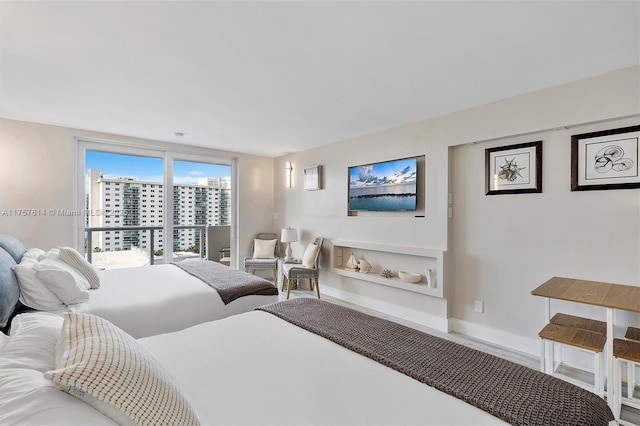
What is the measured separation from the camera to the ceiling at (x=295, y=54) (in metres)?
1.72

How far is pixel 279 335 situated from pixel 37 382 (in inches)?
40.9

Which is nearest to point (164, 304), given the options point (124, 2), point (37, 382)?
point (37, 382)

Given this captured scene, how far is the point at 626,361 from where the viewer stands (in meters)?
1.88

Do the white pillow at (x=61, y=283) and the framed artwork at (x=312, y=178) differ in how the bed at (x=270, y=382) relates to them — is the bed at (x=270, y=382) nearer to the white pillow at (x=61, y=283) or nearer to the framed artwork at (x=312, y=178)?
the white pillow at (x=61, y=283)

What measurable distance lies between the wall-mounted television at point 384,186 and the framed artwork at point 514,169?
861 millimetres

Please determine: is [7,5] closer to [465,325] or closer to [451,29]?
[451,29]

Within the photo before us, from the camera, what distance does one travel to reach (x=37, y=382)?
34.9 inches

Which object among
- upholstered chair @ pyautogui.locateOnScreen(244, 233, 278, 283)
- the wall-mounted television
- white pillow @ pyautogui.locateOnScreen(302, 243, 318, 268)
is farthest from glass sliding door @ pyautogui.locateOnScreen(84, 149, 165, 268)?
the wall-mounted television

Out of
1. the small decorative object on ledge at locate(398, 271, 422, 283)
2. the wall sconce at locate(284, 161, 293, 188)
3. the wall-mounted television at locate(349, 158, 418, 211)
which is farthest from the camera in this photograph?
the wall sconce at locate(284, 161, 293, 188)

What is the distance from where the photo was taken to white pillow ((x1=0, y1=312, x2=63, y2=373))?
1.00 meters

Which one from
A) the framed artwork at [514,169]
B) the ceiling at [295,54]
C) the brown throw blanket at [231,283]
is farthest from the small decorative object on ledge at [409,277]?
the ceiling at [295,54]

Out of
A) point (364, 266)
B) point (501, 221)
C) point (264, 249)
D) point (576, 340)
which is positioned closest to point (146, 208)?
point (264, 249)

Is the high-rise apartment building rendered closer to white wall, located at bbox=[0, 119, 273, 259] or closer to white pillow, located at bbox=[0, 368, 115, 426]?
white wall, located at bbox=[0, 119, 273, 259]

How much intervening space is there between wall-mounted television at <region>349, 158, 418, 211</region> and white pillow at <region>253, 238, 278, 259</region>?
1.83 meters
